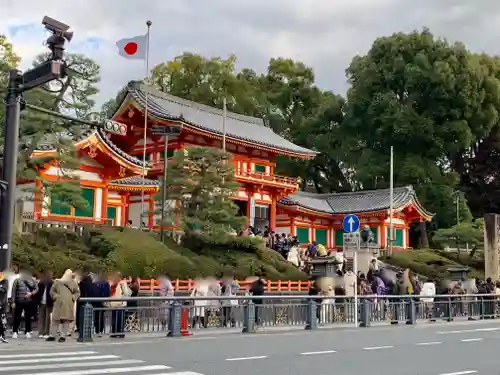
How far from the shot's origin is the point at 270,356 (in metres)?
12.0

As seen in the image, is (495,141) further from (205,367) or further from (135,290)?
(205,367)

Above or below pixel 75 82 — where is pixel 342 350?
below

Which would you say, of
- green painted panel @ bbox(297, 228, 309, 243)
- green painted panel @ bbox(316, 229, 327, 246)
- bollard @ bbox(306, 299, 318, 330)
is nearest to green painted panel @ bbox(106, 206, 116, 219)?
green painted panel @ bbox(297, 228, 309, 243)

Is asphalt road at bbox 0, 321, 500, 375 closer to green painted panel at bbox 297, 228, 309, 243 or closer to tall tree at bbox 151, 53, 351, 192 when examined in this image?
green painted panel at bbox 297, 228, 309, 243

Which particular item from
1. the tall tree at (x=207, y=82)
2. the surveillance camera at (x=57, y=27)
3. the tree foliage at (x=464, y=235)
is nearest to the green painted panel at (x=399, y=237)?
the tree foliage at (x=464, y=235)

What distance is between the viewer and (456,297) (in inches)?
925

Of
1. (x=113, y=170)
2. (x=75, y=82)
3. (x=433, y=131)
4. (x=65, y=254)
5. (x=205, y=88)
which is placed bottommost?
(x=65, y=254)

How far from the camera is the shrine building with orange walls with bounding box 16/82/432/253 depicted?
33469 millimetres

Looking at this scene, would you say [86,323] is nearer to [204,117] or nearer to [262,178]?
[262,178]

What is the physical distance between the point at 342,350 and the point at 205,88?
4840 centimetres

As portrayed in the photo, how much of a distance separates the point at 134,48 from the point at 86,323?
61.1 ft

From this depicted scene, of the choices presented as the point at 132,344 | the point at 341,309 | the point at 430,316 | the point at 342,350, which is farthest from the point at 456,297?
the point at 132,344

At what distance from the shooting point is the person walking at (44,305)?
1550 cm

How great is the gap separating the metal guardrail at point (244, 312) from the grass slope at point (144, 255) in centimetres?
850
